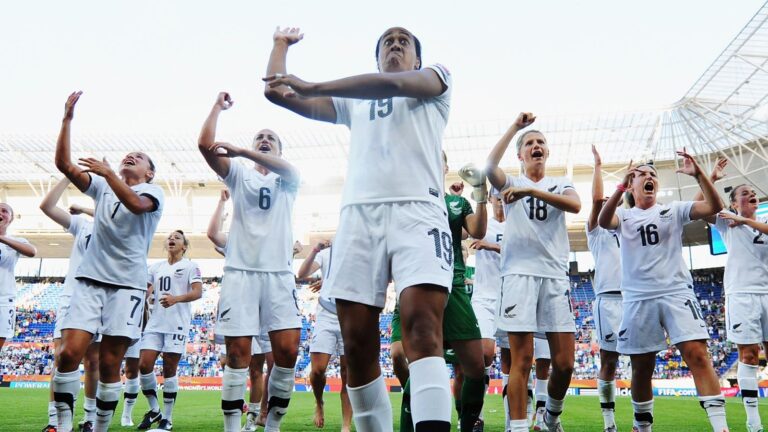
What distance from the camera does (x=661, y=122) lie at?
3078 centimetres

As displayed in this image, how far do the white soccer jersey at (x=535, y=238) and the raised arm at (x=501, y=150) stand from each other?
7.6 inches

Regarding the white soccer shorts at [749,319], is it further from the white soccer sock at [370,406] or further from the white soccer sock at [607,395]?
the white soccer sock at [370,406]

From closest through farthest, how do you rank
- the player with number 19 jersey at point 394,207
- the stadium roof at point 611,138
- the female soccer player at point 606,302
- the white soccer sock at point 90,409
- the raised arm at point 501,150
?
1. the player with number 19 jersey at point 394,207
2. the raised arm at point 501,150
3. the female soccer player at point 606,302
4. the white soccer sock at point 90,409
5. the stadium roof at point 611,138

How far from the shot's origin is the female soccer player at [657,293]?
506 cm

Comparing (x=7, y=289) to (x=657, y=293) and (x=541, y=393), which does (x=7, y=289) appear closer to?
(x=541, y=393)

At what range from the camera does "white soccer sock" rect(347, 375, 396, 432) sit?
291 centimetres

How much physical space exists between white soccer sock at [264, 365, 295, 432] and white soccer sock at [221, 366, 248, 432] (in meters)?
0.31

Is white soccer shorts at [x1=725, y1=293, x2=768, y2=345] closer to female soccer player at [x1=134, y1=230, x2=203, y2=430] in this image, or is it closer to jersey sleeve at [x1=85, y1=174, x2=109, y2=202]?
female soccer player at [x1=134, y1=230, x2=203, y2=430]

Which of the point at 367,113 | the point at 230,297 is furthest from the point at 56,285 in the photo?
the point at 367,113

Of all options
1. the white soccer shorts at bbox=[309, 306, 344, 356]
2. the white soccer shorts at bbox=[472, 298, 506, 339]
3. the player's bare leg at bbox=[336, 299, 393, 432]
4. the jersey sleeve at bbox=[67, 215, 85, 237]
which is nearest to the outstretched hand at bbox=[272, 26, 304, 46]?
the player's bare leg at bbox=[336, 299, 393, 432]

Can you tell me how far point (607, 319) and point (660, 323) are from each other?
2.04 meters

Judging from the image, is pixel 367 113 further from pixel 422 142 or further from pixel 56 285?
pixel 56 285

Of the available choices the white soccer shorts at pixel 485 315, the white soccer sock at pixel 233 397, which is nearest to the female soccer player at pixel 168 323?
the white soccer sock at pixel 233 397

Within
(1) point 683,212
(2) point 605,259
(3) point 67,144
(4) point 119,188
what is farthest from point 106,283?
(2) point 605,259
